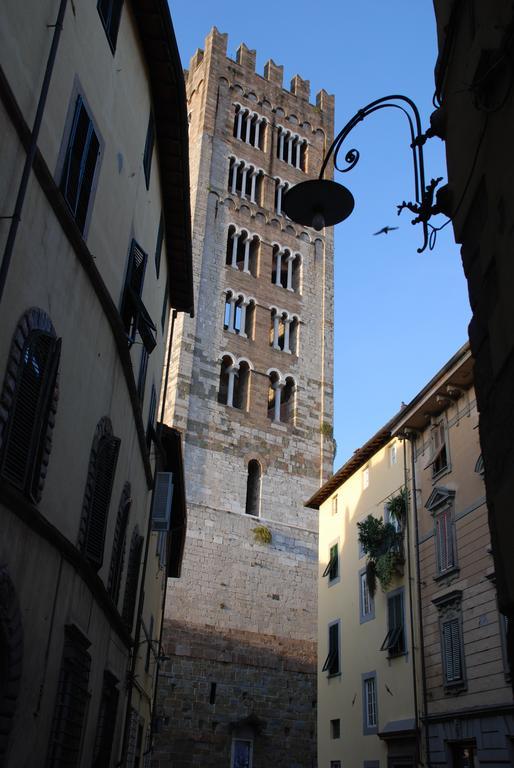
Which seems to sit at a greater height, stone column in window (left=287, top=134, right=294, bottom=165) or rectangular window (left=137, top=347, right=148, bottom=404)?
stone column in window (left=287, top=134, right=294, bottom=165)

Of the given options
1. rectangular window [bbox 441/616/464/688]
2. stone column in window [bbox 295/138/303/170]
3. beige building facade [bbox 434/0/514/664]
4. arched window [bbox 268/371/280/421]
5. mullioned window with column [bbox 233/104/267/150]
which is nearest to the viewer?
beige building facade [bbox 434/0/514/664]

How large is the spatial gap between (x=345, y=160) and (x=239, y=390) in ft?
100

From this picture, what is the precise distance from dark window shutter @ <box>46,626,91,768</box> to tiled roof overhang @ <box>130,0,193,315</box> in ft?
28.5

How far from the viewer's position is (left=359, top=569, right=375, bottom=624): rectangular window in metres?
22.3

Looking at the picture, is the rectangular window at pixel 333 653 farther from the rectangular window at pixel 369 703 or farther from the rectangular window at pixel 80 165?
the rectangular window at pixel 80 165

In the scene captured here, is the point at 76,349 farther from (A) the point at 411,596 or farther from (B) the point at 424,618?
(A) the point at 411,596

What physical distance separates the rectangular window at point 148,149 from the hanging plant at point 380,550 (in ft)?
39.6

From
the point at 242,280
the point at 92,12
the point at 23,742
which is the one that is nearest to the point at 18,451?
the point at 23,742

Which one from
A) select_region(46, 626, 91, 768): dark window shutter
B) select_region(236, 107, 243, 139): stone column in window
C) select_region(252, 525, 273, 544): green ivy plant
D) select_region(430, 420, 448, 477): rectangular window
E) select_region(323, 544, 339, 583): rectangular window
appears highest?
select_region(236, 107, 243, 139): stone column in window

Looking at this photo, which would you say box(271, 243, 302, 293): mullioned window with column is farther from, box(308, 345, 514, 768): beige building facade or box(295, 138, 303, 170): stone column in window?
box(308, 345, 514, 768): beige building facade

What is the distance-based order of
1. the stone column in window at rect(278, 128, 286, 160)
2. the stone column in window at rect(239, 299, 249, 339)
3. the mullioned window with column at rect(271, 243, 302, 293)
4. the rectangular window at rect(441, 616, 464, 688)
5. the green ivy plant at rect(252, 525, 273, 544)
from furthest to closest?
the stone column in window at rect(278, 128, 286, 160) < the mullioned window with column at rect(271, 243, 302, 293) < the stone column in window at rect(239, 299, 249, 339) < the green ivy plant at rect(252, 525, 273, 544) < the rectangular window at rect(441, 616, 464, 688)

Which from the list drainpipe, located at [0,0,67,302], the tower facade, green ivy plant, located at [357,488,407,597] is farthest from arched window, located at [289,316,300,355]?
drainpipe, located at [0,0,67,302]

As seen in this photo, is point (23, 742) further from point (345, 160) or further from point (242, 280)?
point (242, 280)

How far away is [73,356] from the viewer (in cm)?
893
